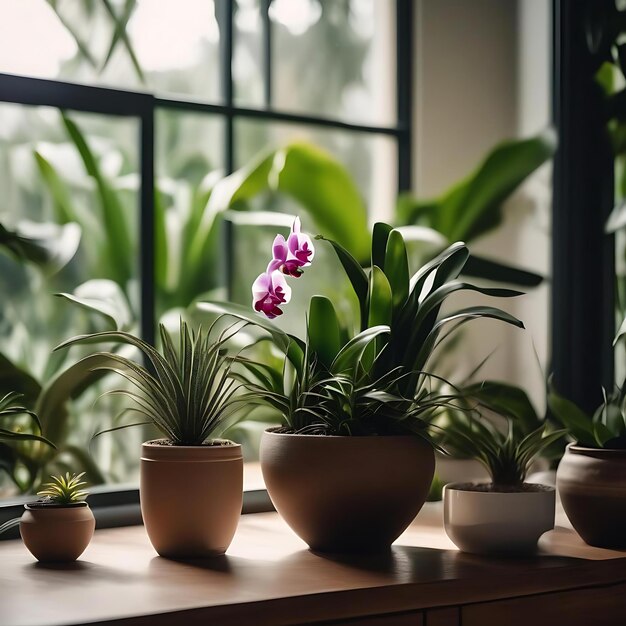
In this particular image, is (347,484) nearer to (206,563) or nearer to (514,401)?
(206,563)

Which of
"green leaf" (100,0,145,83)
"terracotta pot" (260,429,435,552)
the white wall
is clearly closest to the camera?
"terracotta pot" (260,429,435,552)

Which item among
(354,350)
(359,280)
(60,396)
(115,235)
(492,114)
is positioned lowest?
(60,396)

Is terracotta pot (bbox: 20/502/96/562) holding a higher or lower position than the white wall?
lower

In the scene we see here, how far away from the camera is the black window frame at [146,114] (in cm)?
202

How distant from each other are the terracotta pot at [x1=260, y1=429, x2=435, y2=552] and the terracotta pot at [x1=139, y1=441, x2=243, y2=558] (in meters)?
0.08

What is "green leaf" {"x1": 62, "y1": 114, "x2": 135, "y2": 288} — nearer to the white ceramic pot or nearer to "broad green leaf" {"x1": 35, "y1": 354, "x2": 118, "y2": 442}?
"broad green leaf" {"x1": 35, "y1": 354, "x2": 118, "y2": 442}

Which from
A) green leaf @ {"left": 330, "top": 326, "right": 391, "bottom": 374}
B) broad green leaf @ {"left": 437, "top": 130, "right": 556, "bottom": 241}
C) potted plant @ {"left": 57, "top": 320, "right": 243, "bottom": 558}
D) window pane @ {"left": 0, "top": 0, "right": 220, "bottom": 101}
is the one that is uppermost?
window pane @ {"left": 0, "top": 0, "right": 220, "bottom": 101}

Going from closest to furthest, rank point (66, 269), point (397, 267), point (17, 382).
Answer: point (397, 267), point (17, 382), point (66, 269)

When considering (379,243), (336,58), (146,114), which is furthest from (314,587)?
(336,58)

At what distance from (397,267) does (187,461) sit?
48 centimetres

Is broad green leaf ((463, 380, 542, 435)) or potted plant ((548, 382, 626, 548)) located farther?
broad green leaf ((463, 380, 542, 435))

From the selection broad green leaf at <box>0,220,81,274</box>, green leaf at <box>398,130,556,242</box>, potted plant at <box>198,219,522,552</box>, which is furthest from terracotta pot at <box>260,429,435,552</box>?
green leaf at <box>398,130,556,242</box>

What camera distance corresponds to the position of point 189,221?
2455 mm

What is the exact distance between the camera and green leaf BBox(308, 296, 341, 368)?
1692mm
